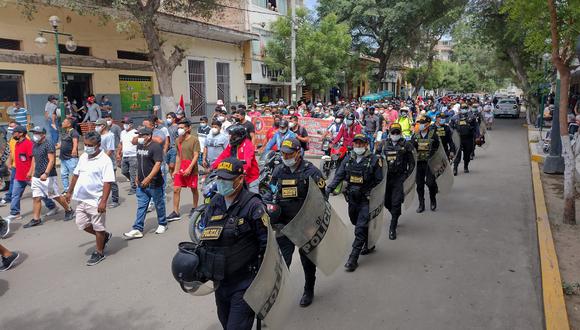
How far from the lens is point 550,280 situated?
15.9 feet

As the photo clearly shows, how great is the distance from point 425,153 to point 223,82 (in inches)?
801

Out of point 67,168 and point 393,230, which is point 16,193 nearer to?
point 67,168

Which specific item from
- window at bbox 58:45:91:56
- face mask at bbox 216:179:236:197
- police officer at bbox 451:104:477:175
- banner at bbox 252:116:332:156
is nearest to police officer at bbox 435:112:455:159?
police officer at bbox 451:104:477:175

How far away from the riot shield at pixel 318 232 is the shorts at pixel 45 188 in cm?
510

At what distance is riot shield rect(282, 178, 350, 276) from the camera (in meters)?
3.96

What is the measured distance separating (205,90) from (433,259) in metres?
21.0

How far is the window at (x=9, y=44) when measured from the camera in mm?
15016

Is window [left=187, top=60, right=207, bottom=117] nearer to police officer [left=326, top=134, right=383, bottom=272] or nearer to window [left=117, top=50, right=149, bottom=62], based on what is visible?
window [left=117, top=50, right=149, bottom=62]

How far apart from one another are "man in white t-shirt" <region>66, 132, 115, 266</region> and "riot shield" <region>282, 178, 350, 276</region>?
2860 millimetres

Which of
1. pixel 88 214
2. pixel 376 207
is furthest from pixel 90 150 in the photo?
pixel 376 207

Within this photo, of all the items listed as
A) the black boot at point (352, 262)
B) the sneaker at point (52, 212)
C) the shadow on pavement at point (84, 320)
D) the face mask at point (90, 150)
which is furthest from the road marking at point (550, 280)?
the sneaker at point (52, 212)

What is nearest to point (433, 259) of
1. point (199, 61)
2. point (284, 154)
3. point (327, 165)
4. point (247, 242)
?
point (284, 154)

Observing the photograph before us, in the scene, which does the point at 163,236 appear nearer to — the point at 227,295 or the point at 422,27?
the point at 227,295

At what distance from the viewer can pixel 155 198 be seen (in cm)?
662
